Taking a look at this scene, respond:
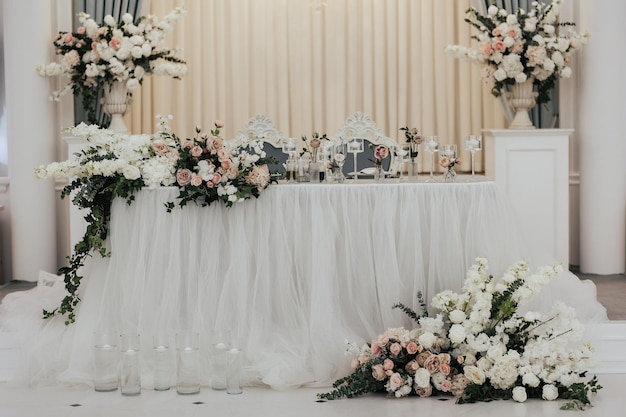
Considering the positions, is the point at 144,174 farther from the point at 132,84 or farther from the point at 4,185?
the point at 4,185

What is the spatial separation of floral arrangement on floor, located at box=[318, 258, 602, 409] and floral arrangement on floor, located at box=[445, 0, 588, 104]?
2468 millimetres

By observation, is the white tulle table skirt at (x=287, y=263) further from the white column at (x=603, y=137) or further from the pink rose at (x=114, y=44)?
the white column at (x=603, y=137)

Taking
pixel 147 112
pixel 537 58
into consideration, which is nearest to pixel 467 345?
pixel 537 58

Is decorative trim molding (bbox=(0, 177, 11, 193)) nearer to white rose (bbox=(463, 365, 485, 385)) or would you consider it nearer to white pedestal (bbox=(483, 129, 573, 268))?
white pedestal (bbox=(483, 129, 573, 268))

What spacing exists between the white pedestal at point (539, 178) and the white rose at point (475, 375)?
8.82 ft

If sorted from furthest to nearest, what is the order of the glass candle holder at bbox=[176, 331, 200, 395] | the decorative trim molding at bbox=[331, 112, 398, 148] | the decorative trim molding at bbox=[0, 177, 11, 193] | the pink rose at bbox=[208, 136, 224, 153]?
the decorative trim molding at bbox=[0, 177, 11, 193], the decorative trim molding at bbox=[331, 112, 398, 148], the pink rose at bbox=[208, 136, 224, 153], the glass candle holder at bbox=[176, 331, 200, 395]

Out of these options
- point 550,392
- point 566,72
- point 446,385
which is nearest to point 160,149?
point 446,385

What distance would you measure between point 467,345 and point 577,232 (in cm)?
317

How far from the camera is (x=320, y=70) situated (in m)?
8.02

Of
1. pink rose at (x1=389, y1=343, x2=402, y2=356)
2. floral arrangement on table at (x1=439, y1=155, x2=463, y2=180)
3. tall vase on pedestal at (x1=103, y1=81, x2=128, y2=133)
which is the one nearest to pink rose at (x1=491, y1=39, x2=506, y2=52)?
floral arrangement on table at (x1=439, y1=155, x2=463, y2=180)

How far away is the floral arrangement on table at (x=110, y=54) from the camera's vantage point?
7027 millimetres

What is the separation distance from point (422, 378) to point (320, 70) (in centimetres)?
375

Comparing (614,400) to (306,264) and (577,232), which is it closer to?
(306,264)

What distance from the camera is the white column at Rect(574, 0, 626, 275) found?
736 cm
